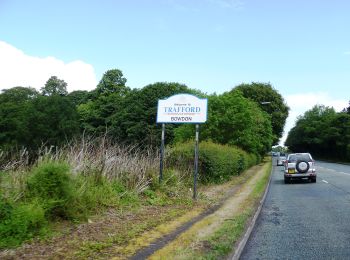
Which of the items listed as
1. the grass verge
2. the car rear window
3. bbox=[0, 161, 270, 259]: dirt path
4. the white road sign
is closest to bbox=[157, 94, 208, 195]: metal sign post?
the white road sign

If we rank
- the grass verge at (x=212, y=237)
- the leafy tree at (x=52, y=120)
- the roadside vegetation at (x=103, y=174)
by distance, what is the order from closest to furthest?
the grass verge at (x=212, y=237), the roadside vegetation at (x=103, y=174), the leafy tree at (x=52, y=120)

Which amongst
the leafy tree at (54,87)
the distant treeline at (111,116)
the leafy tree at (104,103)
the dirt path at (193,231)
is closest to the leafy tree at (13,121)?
the distant treeline at (111,116)

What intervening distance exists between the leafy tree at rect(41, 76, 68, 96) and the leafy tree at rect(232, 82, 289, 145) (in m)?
50.5

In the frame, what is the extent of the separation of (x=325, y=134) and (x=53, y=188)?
317 ft

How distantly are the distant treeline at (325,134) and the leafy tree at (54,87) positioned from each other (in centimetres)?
6280

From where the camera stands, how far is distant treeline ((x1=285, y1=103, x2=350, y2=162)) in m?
87.7

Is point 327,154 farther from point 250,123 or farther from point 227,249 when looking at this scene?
point 227,249

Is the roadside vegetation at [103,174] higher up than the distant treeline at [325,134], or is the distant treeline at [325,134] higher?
the distant treeline at [325,134]

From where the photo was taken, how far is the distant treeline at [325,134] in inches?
3452

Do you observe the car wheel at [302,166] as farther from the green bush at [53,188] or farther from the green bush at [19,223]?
the green bush at [19,223]

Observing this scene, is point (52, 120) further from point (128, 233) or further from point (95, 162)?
point (128, 233)

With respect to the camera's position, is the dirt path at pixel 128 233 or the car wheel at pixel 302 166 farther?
the car wheel at pixel 302 166

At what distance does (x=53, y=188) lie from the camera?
840 cm

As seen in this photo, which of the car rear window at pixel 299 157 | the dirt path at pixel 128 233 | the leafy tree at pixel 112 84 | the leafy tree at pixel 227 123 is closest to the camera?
the dirt path at pixel 128 233
